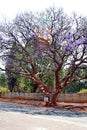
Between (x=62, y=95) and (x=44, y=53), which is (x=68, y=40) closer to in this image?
(x=44, y=53)

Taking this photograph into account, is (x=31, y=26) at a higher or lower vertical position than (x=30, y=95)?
higher

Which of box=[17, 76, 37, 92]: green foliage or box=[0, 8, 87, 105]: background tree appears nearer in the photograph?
box=[0, 8, 87, 105]: background tree

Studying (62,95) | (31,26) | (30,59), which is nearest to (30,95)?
(62,95)

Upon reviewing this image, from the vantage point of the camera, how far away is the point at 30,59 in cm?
2809

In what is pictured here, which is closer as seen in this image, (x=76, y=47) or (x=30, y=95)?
(x=76, y=47)

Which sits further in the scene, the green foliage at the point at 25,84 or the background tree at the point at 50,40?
the green foliage at the point at 25,84

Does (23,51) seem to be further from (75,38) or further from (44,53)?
(75,38)

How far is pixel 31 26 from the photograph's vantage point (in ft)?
86.1

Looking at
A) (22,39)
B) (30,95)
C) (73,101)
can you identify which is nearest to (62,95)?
(73,101)

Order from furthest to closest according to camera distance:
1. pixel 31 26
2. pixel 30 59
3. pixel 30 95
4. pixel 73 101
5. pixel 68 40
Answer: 1. pixel 30 95
2. pixel 73 101
3. pixel 30 59
4. pixel 31 26
5. pixel 68 40

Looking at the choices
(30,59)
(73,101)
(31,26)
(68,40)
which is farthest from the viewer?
(73,101)

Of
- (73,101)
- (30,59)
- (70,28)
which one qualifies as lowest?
(73,101)

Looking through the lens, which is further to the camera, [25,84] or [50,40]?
[25,84]

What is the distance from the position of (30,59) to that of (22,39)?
2.14 m
